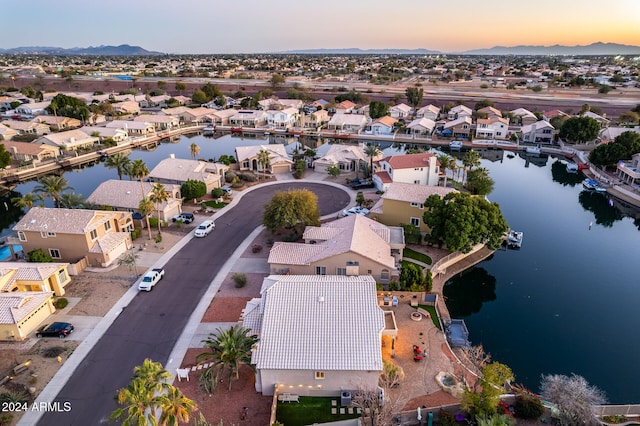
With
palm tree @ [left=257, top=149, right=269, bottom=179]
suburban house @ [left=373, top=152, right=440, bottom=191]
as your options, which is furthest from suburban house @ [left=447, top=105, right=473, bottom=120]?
palm tree @ [left=257, top=149, right=269, bottom=179]

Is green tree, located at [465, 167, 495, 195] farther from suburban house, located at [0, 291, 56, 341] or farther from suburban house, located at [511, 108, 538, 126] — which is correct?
suburban house, located at [511, 108, 538, 126]

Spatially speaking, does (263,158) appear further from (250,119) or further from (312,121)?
(250,119)

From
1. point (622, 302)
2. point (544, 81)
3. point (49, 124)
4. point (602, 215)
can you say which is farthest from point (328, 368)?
point (544, 81)

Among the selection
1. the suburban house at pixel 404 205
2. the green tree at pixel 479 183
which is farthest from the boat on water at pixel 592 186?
the suburban house at pixel 404 205

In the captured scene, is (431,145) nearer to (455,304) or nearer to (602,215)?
(602,215)

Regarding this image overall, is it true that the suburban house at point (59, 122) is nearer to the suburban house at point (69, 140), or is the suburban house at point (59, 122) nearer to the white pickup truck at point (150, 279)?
the suburban house at point (69, 140)

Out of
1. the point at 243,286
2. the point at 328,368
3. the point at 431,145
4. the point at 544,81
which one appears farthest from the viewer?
the point at 544,81
